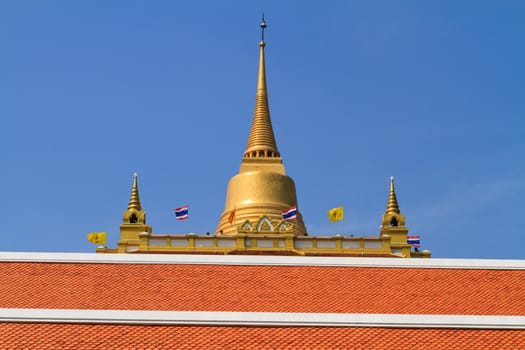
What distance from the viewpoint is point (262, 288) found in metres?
37.6

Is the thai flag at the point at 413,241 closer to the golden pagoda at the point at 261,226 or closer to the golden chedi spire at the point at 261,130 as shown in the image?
the golden pagoda at the point at 261,226

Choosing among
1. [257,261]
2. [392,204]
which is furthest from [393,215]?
Answer: [257,261]

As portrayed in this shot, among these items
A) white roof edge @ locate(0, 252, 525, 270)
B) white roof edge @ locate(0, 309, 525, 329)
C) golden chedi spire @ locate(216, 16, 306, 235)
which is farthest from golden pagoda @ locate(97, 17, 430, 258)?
white roof edge @ locate(0, 309, 525, 329)

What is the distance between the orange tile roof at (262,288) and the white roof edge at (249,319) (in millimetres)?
5436

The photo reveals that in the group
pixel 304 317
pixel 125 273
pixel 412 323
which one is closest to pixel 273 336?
pixel 304 317

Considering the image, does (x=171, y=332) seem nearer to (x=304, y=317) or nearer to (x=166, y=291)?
(x=304, y=317)

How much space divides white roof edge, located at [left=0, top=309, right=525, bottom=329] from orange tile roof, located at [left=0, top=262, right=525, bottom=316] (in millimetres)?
5436

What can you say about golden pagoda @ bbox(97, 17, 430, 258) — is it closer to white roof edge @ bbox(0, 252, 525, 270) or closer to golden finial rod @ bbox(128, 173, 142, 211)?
golden finial rod @ bbox(128, 173, 142, 211)

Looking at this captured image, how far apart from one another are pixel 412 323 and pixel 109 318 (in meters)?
7.06

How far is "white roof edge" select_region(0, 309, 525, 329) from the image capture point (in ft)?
100

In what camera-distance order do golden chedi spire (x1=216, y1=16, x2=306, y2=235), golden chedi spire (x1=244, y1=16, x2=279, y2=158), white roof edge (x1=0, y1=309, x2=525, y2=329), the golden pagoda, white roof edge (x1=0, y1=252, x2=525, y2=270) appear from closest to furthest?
white roof edge (x1=0, y1=309, x2=525, y2=329)
white roof edge (x1=0, y1=252, x2=525, y2=270)
the golden pagoda
golden chedi spire (x1=216, y1=16, x2=306, y2=235)
golden chedi spire (x1=244, y1=16, x2=279, y2=158)

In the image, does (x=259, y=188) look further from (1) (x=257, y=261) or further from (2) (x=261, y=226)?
(1) (x=257, y=261)

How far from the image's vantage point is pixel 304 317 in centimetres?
3067

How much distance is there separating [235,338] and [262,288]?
7.34 metres
